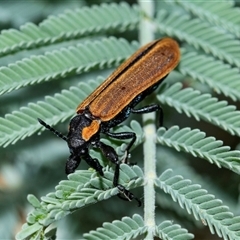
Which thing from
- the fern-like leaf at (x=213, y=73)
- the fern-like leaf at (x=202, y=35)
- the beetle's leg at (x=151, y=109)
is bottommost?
the beetle's leg at (x=151, y=109)

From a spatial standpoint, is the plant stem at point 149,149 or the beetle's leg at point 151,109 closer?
the plant stem at point 149,149

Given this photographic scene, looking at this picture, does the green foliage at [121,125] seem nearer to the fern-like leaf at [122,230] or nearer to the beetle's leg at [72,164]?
the fern-like leaf at [122,230]

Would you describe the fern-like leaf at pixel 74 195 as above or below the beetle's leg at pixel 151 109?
below

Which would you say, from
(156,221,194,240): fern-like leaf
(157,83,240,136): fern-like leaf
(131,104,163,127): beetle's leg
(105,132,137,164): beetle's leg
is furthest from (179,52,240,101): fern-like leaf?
(156,221,194,240): fern-like leaf

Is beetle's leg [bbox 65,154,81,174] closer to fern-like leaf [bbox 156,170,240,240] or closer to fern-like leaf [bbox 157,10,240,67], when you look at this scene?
fern-like leaf [bbox 156,170,240,240]

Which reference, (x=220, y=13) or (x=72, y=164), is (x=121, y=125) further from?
(x=220, y=13)

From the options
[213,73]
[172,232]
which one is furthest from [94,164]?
[213,73]

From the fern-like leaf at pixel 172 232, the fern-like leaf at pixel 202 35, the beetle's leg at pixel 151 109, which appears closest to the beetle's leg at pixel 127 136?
the beetle's leg at pixel 151 109
